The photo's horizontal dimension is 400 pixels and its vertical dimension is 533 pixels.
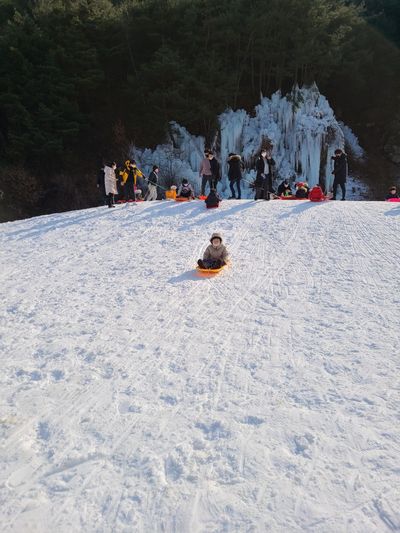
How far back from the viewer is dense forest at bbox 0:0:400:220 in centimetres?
2069

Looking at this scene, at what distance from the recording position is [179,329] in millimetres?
4863

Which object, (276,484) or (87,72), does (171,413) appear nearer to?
(276,484)

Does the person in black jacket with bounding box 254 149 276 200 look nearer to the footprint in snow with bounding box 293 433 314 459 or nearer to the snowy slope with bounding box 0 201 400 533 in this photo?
the snowy slope with bounding box 0 201 400 533

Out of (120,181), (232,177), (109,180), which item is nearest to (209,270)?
(109,180)

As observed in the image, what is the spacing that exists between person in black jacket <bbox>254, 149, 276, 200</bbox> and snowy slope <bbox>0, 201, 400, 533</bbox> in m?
4.58

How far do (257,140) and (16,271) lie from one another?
16729mm

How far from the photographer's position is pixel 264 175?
11.6 meters

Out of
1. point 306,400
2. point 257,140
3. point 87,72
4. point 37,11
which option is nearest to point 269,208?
point 306,400

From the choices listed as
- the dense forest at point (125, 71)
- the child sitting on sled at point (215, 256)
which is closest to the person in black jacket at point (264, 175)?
the child sitting on sled at point (215, 256)

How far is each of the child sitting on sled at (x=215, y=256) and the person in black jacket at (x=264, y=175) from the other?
523 centimetres

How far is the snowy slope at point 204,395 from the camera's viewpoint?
2.51 meters

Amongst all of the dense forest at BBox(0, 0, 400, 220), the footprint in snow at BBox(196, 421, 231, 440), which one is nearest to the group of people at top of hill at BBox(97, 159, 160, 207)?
the dense forest at BBox(0, 0, 400, 220)

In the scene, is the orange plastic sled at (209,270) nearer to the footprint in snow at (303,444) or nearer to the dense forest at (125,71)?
the footprint in snow at (303,444)

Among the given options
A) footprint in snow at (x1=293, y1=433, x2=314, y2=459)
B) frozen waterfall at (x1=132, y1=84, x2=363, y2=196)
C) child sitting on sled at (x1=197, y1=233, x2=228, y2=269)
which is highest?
frozen waterfall at (x1=132, y1=84, x2=363, y2=196)
